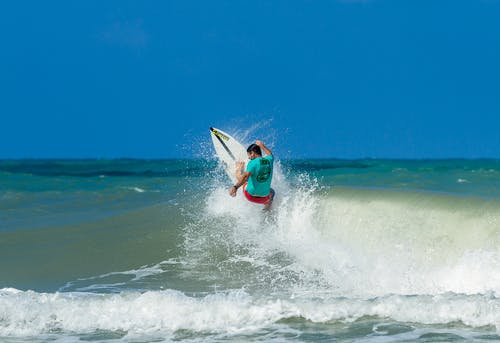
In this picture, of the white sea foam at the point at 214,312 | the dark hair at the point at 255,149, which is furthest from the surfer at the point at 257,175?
the white sea foam at the point at 214,312

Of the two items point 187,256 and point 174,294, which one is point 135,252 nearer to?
point 187,256

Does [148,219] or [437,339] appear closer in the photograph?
[437,339]

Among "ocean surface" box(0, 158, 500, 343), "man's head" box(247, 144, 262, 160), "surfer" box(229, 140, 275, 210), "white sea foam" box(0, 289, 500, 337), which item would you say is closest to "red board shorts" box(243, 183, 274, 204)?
"surfer" box(229, 140, 275, 210)

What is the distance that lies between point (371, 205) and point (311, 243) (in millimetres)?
1686

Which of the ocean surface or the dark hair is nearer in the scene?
the ocean surface

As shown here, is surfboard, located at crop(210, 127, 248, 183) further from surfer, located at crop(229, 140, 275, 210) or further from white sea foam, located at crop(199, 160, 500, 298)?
surfer, located at crop(229, 140, 275, 210)

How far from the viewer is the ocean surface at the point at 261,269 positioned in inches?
261

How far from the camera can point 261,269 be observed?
9625 millimetres

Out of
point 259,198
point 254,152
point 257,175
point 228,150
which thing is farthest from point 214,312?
point 228,150

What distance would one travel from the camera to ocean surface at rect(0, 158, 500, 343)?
663 centimetres

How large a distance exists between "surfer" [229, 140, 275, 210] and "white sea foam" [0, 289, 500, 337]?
3.23 metres

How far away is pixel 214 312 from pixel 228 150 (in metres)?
6.10

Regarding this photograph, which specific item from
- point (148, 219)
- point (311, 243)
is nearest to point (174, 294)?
point (311, 243)

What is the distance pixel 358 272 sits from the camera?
8844 mm
